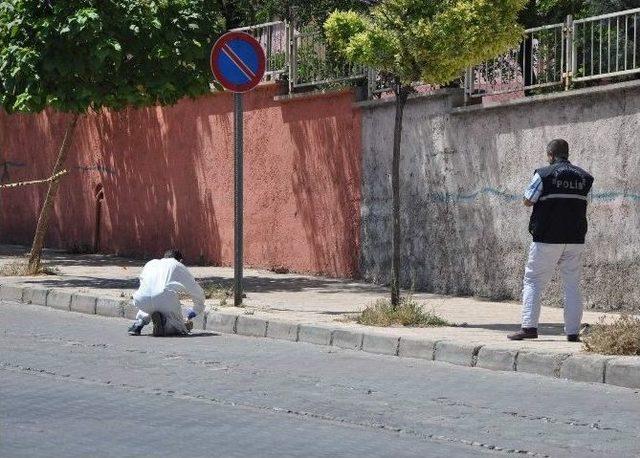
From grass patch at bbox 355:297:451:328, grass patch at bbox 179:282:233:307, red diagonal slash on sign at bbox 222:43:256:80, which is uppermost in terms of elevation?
red diagonal slash on sign at bbox 222:43:256:80

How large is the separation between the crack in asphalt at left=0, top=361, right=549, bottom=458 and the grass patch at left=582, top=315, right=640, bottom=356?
3256mm

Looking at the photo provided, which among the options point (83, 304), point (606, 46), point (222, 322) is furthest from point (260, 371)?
point (606, 46)

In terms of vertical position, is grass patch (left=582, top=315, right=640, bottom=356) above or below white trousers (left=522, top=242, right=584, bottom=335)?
below

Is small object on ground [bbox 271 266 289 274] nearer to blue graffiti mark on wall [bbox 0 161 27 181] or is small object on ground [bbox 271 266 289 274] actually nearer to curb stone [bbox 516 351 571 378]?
blue graffiti mark on wall [bbox 0 161 27 181]

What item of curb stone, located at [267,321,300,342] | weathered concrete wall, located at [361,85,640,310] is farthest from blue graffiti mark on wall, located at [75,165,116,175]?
curb stone, located at [267,321,300,342]

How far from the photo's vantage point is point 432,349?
12.6 m

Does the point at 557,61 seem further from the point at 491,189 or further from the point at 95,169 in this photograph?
the point at 95,169

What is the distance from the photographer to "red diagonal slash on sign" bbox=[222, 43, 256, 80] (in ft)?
52.0

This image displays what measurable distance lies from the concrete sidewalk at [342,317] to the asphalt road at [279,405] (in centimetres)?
22

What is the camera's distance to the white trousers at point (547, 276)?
12.8 m

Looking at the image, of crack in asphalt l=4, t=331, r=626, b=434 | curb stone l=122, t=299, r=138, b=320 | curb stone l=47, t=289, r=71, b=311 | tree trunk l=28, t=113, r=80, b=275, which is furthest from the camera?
tree trunk l=28, t=113, r=80, b=275

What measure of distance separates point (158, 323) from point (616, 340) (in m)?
4.54

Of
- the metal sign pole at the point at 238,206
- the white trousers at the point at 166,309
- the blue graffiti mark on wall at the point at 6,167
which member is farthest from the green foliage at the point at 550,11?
the blue graffiti mark on wall at the point at 6,167

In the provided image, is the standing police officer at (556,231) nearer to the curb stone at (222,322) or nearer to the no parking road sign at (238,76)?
the curb stone at (222,322)
